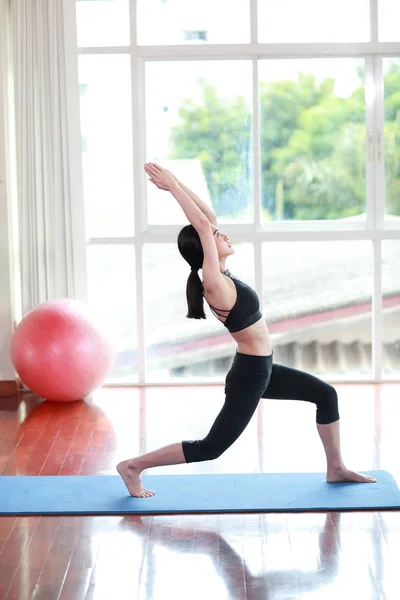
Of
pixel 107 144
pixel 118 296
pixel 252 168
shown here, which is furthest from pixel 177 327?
pixel 107 144

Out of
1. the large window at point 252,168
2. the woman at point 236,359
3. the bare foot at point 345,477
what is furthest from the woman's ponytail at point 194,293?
the large window at point 252,168

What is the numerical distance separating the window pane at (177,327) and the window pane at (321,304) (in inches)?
8.9

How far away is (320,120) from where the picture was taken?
6.25 meters

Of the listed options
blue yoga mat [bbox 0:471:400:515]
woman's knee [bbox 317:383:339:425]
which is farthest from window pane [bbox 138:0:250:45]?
blue yoga mat [bbox 0:471:400:515]

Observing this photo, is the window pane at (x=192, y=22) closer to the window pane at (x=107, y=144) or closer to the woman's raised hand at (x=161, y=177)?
the window pane at (x=107, y=144)

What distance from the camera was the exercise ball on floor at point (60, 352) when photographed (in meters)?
5.66

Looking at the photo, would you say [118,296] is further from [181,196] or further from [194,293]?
[181,196]

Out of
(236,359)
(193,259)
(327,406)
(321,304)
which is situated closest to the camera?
(193,259)

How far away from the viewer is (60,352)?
566 centimetres

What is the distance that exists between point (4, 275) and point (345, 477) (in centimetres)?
289

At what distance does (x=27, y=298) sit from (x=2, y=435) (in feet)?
4.18

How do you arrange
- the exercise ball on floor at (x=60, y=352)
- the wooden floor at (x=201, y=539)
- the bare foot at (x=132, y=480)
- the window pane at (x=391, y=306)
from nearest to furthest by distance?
the wooden floor at (x=201, y=539)
the bare foot at (x=132, y=480)
the exercise ball on floor at (x=60, y=352)
the window pane at (x=391, y=306)

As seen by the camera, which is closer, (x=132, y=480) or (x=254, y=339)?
(x=254, y=339)

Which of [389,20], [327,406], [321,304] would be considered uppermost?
[389,20]
